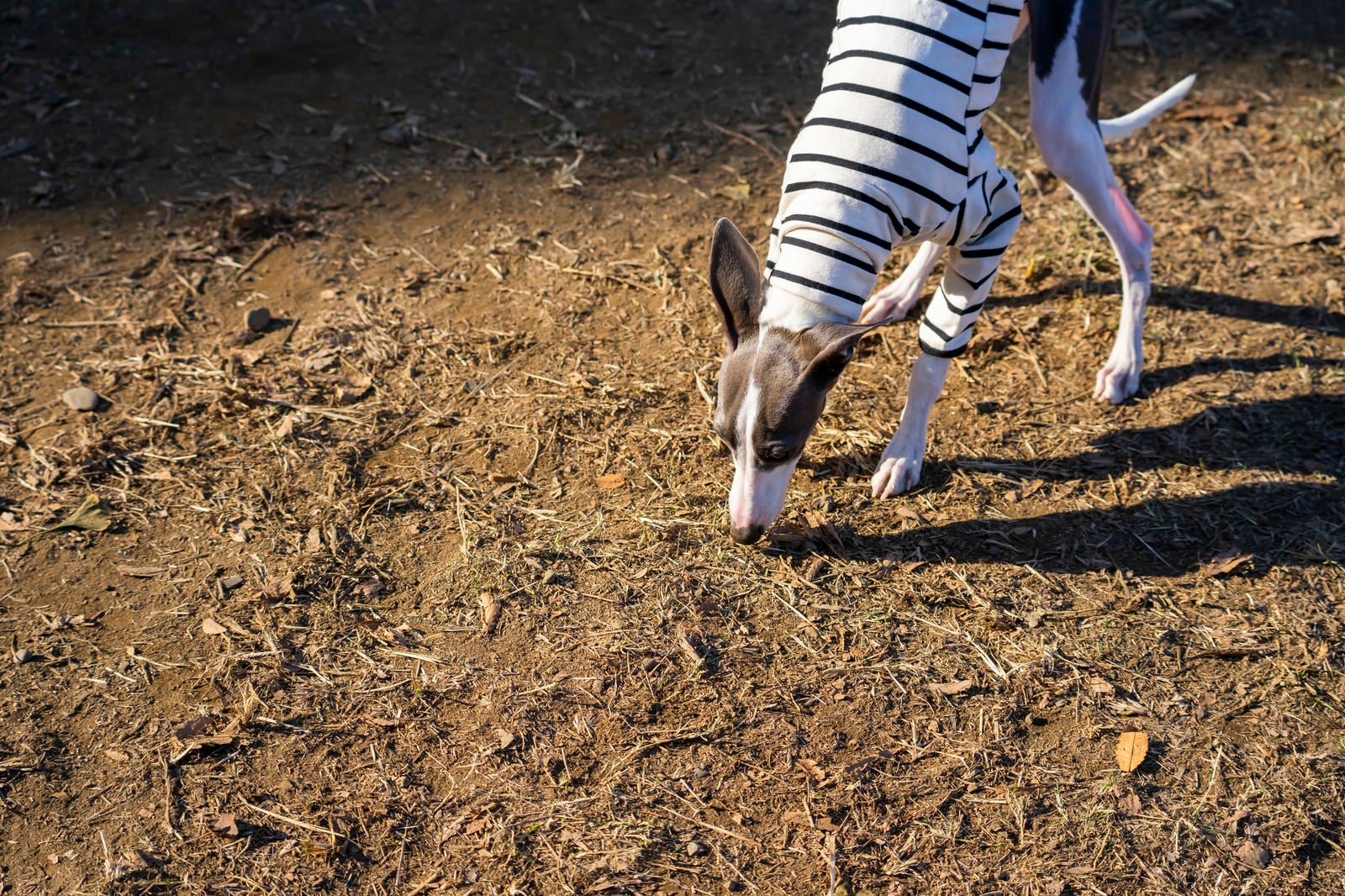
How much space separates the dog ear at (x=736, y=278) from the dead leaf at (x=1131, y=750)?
69.2 inches

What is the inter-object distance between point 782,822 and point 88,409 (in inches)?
131

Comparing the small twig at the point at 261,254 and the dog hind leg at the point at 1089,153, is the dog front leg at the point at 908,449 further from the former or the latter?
the small twig at the point at 261,254

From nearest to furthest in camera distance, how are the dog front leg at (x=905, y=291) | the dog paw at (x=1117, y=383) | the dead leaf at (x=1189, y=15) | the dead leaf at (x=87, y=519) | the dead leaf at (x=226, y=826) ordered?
the dead leaf at (x=226, y=826) < the dead leaf at (x=87, y=519) < the dog paw at (x=1117, y=383) < the dog front leg at (x=905, y=291) < the dead leaf at (x=1189, y=15)

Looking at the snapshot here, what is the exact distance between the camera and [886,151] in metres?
3.27

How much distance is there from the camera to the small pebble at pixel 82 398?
171 inches

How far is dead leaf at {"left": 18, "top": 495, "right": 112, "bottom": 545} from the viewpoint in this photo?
3820 millimetres

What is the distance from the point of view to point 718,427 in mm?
Answer: 3404

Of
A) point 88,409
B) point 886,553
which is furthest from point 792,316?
point 88,409

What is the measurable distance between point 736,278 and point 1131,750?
1943 mm

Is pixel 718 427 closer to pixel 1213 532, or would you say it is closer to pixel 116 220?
pixel 1213 532

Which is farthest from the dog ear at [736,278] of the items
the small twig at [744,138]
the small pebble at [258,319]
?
the small twig at [744,138]

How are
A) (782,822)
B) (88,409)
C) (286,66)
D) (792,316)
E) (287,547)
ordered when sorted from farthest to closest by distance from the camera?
1. (286,66)
2. (88,409)
3. (287,547)
4. (792,316)
5. (782,822)

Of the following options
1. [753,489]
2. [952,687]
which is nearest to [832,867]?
[952,687]

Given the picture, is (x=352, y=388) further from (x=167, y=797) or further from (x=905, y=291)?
(x=905, y=291)
